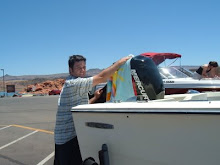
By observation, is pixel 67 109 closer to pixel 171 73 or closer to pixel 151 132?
pixel 151 132

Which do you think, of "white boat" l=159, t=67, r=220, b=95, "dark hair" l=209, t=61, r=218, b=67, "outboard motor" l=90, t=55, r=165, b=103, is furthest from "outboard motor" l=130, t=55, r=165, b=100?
"dark hair" l=209, t=61, r=218, b=67

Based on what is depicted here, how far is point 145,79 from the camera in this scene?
10.5ft

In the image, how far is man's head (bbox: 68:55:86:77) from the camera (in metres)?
2.95

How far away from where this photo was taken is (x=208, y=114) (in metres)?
1.98

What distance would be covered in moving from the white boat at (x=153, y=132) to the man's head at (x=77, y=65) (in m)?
0.39

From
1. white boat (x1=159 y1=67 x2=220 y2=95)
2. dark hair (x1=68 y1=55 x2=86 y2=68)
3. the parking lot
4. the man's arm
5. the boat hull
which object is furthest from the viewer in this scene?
white boat (x1=159 y1=67 x2=220 y2=95)

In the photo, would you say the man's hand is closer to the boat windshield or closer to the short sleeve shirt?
the short sleeve shirt

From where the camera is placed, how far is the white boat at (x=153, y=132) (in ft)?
6.56

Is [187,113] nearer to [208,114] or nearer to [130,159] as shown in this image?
[208,114]

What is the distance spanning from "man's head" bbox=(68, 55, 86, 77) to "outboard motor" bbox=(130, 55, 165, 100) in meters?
0.56

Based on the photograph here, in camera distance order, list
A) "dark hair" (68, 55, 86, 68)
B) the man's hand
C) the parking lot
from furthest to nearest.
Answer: the parking lot → the man's hand → "dark hair" (68, 55, 86, 68)

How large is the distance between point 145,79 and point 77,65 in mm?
807

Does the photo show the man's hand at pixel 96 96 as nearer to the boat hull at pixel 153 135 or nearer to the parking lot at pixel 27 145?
the boat hull at pixel 153 135

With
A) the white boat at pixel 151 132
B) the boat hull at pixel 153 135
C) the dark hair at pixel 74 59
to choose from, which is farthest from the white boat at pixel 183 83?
the boat hull at pixel 153 135
